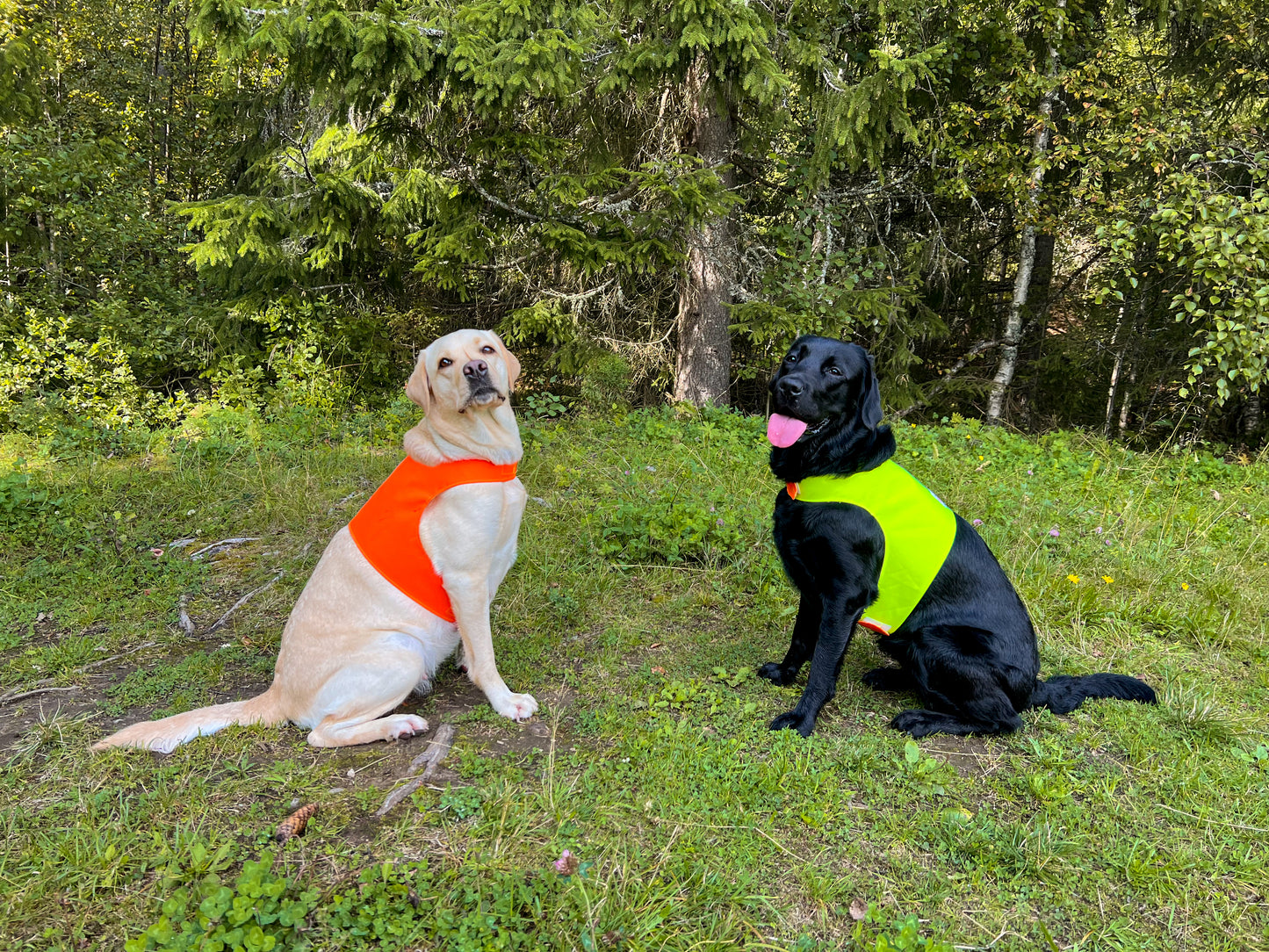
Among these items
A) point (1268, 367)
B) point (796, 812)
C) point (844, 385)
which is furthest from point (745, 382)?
point (796, 812)

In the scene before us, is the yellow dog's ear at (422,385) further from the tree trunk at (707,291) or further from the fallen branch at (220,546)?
the tree trunk at (707,291)

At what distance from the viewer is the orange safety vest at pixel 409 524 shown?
2.82 meters

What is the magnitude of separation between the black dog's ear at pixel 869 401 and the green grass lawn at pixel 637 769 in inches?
50.4

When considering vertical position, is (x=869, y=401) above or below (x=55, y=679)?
above

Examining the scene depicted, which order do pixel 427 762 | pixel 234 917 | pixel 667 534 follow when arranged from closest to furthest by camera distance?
pixel 234 917 → pixel 427 762 → pixel 667 534

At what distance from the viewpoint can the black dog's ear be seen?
9.57 ft

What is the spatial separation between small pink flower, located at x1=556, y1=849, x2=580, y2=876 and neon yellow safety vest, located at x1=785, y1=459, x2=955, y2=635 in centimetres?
157

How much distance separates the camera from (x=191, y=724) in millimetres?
2709

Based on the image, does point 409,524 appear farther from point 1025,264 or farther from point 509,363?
point 1025,264

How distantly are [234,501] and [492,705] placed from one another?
3454 mm

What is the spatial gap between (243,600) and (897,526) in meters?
3.59

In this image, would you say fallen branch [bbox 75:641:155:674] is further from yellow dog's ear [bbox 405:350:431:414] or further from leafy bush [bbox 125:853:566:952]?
yellow dog's ear [bbox 405:350:431:414]

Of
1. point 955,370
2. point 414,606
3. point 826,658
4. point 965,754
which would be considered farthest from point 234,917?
point 955,370

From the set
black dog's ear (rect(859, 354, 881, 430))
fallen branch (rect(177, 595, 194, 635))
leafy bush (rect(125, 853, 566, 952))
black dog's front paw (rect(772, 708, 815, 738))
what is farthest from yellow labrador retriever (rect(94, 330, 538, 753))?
black dog's ear (rect(859, 354, 881, 430))
